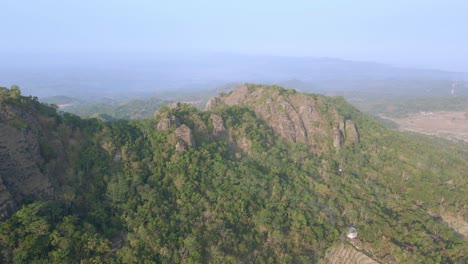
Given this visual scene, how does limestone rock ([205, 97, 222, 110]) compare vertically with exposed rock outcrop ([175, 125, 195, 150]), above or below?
above

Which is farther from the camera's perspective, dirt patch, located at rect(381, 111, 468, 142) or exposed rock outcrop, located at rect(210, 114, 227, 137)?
dirt patch, located at rect(381, 111, 468, 142)

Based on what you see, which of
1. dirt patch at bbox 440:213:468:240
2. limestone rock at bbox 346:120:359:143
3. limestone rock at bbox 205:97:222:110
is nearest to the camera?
dirt patch at bbox 440:213:468:240

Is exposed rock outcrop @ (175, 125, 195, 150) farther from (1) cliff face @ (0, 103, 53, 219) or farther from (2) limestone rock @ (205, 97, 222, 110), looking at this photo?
(2) limestone rock @ (205, 97, 222, 110)

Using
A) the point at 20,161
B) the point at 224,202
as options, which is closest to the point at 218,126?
the point at 224,202

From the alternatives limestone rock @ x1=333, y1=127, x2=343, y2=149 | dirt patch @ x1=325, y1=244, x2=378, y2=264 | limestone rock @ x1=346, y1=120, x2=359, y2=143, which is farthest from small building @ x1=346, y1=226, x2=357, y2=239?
limestone rock @ x1=346, y1=120, x2=359, y2=143

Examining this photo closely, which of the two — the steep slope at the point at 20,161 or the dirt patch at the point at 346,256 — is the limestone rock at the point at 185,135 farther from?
the dirt patch at the point at 346,256

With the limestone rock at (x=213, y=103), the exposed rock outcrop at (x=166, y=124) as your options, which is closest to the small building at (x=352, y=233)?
the exposed rock outcrop at (x=166, y=124)
